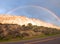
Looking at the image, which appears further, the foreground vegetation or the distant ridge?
the distant ridge

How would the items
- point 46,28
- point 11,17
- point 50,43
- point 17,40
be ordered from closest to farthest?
point 50,43
point 17,40
point 46,28
point 11,17

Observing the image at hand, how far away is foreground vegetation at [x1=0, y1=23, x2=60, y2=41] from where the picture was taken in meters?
11.3

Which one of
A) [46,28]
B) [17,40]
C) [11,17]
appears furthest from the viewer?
[11,17]

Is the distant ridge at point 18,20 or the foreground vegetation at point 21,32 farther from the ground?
the distant ridge at point 18,20

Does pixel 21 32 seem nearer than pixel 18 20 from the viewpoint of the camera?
Yes

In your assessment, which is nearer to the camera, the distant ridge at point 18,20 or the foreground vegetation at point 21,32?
the foreground vegetation at point 21,32

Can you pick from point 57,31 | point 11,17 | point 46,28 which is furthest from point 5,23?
point 57,31

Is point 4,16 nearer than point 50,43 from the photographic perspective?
No

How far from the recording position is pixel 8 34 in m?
11.5

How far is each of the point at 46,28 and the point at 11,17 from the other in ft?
9.07

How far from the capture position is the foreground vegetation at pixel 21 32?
11305 millimetres

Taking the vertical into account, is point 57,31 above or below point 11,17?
below

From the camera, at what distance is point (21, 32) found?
11.6 m

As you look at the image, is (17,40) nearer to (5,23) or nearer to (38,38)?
(38,38)
